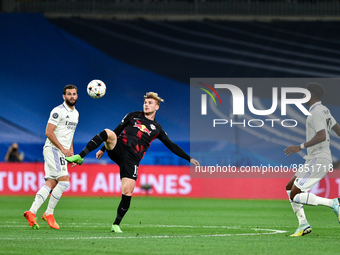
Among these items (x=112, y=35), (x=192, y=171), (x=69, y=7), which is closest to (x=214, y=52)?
(x=112, y=35)

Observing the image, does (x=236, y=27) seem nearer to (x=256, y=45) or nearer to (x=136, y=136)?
(x=256, y=45)

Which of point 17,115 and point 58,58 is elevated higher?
point 58,58

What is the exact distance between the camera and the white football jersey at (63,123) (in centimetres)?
856

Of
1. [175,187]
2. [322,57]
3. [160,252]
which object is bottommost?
[175,187]

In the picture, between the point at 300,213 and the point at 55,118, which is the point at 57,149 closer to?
the point at 55,118

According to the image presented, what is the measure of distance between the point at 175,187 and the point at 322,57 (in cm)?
1223

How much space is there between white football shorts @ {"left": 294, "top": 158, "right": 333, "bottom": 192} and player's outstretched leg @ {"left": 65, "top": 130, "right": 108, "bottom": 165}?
2876mm

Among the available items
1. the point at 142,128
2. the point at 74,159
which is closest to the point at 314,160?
the point at 142,128

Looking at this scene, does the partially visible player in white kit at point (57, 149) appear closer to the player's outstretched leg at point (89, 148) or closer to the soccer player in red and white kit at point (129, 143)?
the soccer player in red and white kit at point (129, 143)

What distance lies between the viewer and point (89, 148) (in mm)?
7539

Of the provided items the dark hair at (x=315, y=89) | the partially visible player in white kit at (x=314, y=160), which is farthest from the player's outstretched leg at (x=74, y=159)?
the dark hair at (x=315, y=89)

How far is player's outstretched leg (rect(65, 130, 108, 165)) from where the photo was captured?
7355mm

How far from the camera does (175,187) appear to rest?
19516mm

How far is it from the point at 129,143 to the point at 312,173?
9.20 ft
